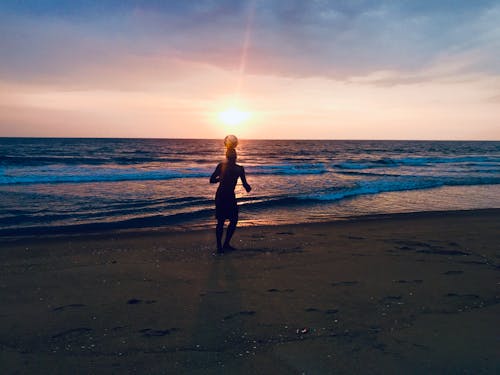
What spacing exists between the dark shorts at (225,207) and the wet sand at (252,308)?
0.66 meters

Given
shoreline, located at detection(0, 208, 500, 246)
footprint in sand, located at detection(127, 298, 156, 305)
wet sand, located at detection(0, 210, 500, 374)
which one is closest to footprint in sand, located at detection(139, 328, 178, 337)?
wet sand, located at detection(0, 210, 500, 374)

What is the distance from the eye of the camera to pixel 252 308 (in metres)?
4.29

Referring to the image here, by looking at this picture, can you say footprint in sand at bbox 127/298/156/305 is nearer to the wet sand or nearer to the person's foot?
the wet sand

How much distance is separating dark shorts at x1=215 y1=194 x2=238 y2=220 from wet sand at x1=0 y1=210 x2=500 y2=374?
26.1 inches

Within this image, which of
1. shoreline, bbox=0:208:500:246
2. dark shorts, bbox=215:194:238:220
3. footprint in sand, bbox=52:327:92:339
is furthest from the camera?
shoreline, bbox=0:208:500:246

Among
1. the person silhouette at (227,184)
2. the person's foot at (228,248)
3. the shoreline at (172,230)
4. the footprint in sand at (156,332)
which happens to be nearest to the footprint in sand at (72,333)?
the footprint in sand at (156,332)

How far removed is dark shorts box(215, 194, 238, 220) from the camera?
6637 mm

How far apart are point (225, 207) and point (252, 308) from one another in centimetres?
261

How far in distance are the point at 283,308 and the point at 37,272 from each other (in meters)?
3.75

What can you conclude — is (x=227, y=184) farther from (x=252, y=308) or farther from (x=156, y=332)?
(x=156, y=332)

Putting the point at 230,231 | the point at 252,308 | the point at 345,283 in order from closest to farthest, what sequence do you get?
the point at 252,308
the point at 345,283
the point at 230,231

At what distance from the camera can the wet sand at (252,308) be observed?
324 cm

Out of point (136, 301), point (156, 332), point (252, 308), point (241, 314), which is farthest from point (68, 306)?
point (252, 308)

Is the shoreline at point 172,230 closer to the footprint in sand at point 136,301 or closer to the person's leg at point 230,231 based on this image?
the person's leg at point 230,231
